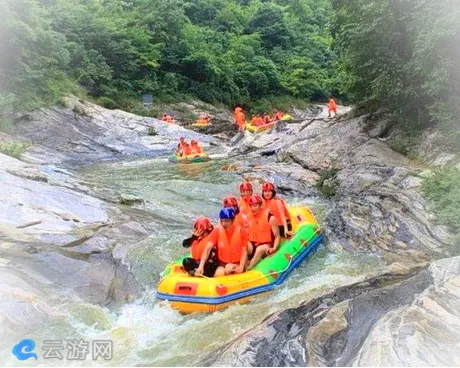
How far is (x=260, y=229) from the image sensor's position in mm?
7367

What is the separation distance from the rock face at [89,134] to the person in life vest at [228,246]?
11812mm

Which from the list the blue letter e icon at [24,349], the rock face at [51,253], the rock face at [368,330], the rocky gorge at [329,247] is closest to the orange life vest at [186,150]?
the rocky gorge at [329,247]

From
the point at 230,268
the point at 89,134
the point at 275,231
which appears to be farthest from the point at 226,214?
the point at 89,134

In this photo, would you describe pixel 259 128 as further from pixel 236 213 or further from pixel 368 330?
pixel 368 330

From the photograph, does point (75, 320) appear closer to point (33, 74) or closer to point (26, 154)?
point (26, 154)

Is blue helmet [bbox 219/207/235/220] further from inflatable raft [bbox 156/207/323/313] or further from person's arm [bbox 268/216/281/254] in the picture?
person's arm [bbox 268/216/281/254]

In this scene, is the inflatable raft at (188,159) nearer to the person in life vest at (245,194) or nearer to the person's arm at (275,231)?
the person in life vest at (245,194)

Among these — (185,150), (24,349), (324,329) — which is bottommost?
(185,150)

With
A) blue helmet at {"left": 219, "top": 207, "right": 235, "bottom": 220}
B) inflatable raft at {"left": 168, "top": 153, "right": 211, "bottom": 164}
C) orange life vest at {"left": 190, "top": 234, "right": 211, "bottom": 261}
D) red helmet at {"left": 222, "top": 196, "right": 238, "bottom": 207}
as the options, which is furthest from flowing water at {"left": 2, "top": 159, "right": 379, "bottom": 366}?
inflatable raft at {"left": 168, "top": 153, "right": 211, "bottom": 164}

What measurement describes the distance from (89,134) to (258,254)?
15.7 m

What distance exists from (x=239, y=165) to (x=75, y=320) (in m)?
10.8

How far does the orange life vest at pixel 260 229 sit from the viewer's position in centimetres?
735

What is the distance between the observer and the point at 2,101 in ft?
59.6

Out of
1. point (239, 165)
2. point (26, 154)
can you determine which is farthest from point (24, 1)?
point (239, 165)
